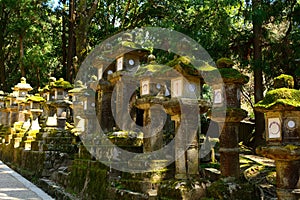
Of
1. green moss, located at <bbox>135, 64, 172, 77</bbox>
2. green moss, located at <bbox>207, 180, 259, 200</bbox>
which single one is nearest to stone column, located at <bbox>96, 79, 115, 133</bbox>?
green moss, located at <bbox>135, 64, 172, 77</bbox>

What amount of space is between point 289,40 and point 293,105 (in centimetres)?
886

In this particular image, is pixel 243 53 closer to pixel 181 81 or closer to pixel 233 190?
pixel 181 81

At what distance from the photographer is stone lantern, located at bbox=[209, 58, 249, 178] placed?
5914 mm

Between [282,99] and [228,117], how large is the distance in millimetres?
1236

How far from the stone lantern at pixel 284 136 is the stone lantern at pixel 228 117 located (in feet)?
3.32

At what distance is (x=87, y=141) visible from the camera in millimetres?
8867

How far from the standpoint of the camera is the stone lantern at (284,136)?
4.71 m

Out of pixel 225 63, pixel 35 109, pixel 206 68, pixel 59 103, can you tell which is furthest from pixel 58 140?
pixel 225 63

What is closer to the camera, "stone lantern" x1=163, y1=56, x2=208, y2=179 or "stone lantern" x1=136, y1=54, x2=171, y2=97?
"stone lantern" x1=163, y1=56, x2=208, y2=179

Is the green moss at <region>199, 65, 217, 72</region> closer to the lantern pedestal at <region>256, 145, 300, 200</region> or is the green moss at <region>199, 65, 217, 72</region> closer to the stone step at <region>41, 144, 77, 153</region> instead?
the lantern pedestal at <region>256, 145, 300, 200</region>

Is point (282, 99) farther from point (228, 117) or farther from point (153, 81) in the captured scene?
point (153, 81)

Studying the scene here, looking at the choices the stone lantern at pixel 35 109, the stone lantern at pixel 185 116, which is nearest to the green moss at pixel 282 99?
the stone lantern at pixel 185 116

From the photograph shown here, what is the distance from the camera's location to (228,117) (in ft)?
19.1

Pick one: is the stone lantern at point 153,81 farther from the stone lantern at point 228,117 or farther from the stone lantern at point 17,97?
the stone lantern at point 17,97
